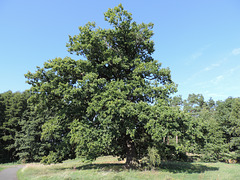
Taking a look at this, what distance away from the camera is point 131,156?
18.1 metres

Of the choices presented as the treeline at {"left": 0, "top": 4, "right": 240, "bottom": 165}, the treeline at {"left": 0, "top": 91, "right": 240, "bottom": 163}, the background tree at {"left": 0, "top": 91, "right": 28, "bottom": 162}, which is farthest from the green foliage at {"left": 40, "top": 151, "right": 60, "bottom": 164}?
the background tree at {"left": 0, "top": 91, "right": 28, "bottom": 162}

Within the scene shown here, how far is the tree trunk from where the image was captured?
17397mm

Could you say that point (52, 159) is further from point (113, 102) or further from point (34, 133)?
point (34, 133)

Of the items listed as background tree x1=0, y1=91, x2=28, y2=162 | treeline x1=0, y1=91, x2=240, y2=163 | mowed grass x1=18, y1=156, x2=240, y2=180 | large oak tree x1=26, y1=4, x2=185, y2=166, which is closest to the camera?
mowed grass x1=18, y1=156, x2=240, y2=180

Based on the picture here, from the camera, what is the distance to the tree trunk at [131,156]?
17397mm

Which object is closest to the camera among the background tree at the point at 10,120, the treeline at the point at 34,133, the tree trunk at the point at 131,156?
the tree trunk at the point at 131,156

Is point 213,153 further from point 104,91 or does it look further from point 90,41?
point 90,41

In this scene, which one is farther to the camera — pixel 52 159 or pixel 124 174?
pixel 52 159

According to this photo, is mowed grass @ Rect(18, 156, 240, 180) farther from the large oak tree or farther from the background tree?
the background tree

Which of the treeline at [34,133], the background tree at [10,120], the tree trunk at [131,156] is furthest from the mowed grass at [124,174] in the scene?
the background tree at [10,120]

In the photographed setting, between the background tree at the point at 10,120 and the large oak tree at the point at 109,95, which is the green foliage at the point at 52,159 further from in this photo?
the background tree at the point at 10,120

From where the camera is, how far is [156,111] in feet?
45.2

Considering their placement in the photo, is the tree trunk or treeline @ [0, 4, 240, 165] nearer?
treeline @ [0, 4, 240, 165]

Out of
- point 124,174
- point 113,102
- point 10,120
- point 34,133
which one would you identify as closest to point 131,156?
point 124,174
